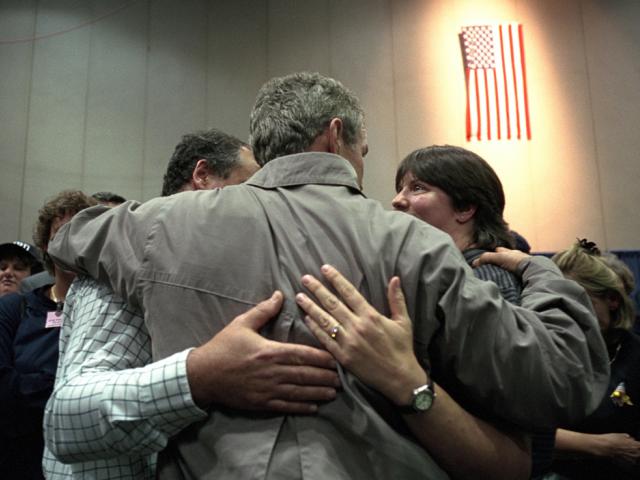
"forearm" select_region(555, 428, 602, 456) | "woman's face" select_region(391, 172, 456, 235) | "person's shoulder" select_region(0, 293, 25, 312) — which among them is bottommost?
"forearm" select_region(555, 428, 602, 456)

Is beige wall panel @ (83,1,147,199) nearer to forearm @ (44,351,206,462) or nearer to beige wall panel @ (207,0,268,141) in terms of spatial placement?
beige wall panel @ (207,0,268,141)

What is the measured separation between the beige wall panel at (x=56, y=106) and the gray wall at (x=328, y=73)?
1 cm

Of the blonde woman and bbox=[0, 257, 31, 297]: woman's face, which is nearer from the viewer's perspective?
the blonde woman

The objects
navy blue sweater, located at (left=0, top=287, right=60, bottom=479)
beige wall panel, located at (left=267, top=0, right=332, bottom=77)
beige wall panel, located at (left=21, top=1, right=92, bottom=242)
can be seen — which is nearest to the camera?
navy blue sweater, located at (left=0, top=287, right=60, bottom=479)

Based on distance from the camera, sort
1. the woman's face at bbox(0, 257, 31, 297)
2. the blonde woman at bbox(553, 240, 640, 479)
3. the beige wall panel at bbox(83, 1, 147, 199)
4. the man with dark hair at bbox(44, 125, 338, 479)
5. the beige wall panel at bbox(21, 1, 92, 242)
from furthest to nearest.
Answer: the beige wall panel at bbox(83, 1, 147, 199)
the beige wall panel at bbox(21, 1, 92, 242)
the woman's face at bbox(0, 257, 31, 297)
the blonde woman at bbox(553, 240, 640, 479)
the man with dark hair at bbox(44, 125, 338, 479)

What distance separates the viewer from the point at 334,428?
1.10m

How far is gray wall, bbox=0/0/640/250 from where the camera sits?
6309mm

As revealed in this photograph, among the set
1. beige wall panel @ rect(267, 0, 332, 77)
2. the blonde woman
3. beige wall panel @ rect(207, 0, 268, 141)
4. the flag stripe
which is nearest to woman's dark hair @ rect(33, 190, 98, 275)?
the blonde woman

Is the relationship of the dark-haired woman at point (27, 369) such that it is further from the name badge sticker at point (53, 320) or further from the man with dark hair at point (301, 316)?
the man with dark hair at point (301, 316)

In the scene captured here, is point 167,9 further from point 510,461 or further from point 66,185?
point 510,461

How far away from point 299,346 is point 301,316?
0.21 feet

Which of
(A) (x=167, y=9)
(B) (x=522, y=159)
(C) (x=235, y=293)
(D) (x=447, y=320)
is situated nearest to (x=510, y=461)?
(D) (x=447, y=320)

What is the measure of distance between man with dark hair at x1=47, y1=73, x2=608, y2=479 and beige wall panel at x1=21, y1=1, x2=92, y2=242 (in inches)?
213

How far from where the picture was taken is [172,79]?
260 inches
